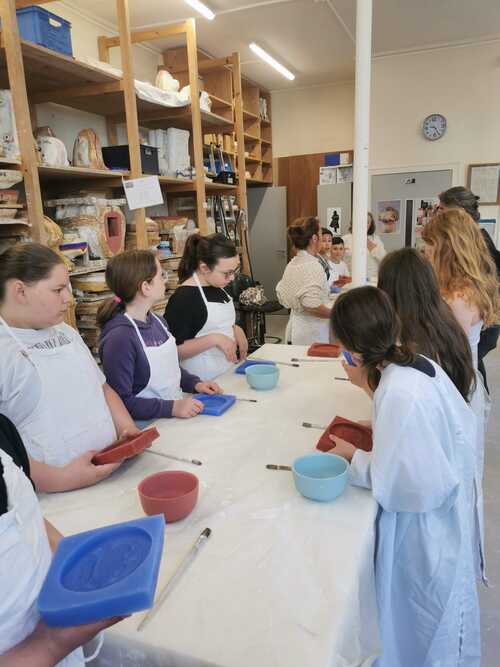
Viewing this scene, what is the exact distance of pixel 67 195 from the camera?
295 cm

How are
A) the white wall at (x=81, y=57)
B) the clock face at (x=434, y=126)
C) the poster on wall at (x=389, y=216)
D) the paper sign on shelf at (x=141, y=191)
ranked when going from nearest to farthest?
the paper sign on shelf at (x=141, y=191), the white wall at (x=81, y=57), the clock face at (x=434, y=126), the poster on wall at (x=389, y=216)

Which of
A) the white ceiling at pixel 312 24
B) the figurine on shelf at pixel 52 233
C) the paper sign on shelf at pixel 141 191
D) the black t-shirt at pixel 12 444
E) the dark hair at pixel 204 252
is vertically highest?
the white ceiling at pixel 312 24

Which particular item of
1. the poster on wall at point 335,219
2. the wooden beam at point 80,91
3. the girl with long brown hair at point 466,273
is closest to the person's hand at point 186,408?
the girl with long brown hair at point 466,273

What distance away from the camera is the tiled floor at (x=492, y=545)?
160cm

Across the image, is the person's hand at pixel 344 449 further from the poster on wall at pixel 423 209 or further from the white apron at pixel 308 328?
the poster on wall at pixel 423 209

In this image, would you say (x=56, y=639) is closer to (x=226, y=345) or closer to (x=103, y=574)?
(x=103, y=574)

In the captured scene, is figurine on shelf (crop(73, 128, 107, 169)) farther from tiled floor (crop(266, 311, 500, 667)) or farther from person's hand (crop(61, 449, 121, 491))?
tiled floor (crop(266, 311, 500, 667))

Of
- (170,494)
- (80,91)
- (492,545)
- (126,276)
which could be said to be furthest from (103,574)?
(80,91)

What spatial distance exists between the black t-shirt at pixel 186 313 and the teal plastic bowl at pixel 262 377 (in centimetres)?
40

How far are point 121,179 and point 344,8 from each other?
2.72 m

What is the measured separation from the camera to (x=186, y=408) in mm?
1554

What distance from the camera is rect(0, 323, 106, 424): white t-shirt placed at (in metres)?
1.13

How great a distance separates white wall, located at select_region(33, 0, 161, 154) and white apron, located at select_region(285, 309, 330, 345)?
193 centimetres

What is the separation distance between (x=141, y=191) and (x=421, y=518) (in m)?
2.43
